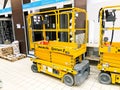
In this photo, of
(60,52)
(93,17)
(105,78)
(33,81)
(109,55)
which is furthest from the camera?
(93,17)

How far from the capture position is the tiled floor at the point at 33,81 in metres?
3.19

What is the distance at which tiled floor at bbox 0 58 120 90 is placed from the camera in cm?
319

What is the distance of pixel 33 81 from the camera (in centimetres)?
356

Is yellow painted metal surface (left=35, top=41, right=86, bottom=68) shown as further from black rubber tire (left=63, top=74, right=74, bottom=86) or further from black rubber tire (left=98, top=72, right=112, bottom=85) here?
black rubber tire (left=98, top=72, right=112, bottom=85)

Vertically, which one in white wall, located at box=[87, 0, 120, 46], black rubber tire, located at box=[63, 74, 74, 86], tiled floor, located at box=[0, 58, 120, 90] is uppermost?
white wall, located at box=[87, 0, 120, 46]

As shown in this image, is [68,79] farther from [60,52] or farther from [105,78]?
[105,78]

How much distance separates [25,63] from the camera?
5.01 metres

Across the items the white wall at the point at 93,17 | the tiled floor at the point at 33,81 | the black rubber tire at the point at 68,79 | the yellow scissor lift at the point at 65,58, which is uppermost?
the white wall at the point at 93,17

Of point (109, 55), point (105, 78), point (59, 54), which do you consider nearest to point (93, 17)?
point (109, 55)

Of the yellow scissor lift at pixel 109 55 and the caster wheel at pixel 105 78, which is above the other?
the yellow scissor lift at pixel 109 55

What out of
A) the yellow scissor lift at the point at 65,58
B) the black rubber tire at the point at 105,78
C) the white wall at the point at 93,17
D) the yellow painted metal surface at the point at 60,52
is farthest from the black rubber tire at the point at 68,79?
the white wall at the point at 93,17

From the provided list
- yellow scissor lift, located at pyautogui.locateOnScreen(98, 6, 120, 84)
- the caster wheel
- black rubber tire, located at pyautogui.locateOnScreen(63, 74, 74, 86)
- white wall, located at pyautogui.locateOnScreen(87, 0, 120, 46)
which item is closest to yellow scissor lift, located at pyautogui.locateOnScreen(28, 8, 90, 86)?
black rubber tire, located at pyautogui.locateOnScreen(63, 74, 74, 86)

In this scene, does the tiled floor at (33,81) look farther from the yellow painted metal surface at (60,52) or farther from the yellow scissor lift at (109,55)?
the yellow painted metal surface at (60,52)

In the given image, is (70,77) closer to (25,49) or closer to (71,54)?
(71,54)
